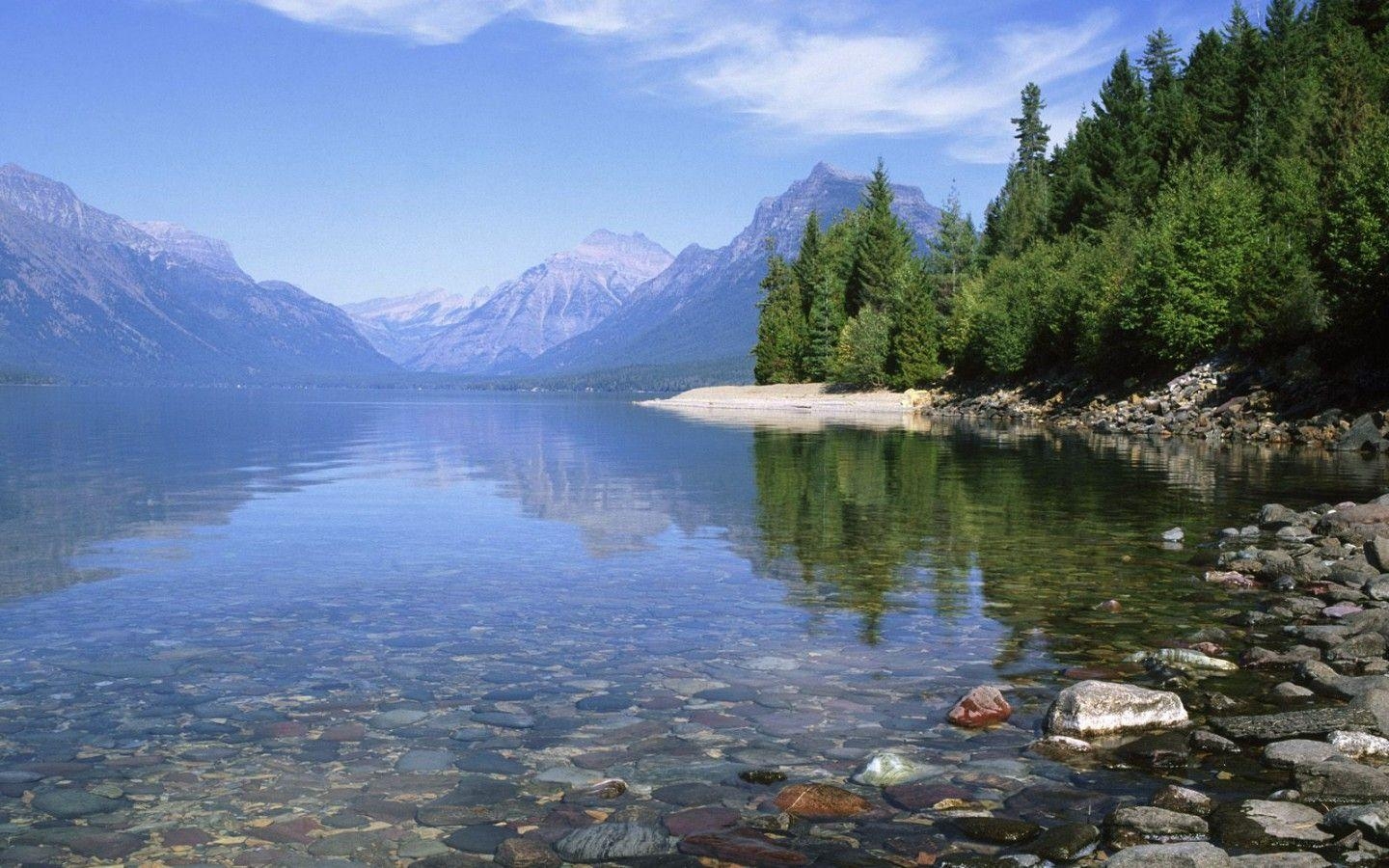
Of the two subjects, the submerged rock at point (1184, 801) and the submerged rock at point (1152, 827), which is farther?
the submerged rock at point (1184, 801)

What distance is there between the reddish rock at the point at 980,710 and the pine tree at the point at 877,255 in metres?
129

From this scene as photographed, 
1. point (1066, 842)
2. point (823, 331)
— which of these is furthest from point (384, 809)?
point (823, 331)

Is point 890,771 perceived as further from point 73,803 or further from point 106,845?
point 73,803

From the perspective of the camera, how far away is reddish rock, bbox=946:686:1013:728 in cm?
998

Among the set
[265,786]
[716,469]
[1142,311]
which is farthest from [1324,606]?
[1142,311]

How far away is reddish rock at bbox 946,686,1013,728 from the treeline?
4863 centimetres

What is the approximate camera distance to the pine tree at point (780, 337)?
14825 centimetres

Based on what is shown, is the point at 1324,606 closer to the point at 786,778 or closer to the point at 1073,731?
the point at 1073,731

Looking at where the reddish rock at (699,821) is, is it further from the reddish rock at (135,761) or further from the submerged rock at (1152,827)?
the reddish rock at (135,761)

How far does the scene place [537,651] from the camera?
41.9ft

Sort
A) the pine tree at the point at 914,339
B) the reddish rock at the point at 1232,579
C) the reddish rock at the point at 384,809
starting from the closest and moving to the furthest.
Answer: the reddish rock at the point at 384,809 → the reddish rock at the point at 1232,579 → the pine tree at the point at 914,339

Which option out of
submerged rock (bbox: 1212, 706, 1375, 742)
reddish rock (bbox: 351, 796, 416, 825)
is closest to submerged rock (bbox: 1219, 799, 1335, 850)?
submerged rock (bbox: 1212, 706, 1375, 742)

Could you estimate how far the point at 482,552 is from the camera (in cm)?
2022

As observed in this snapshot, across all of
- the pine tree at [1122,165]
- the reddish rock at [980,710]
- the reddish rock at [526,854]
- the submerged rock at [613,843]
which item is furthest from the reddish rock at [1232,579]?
the pine tree at [1122,165]
